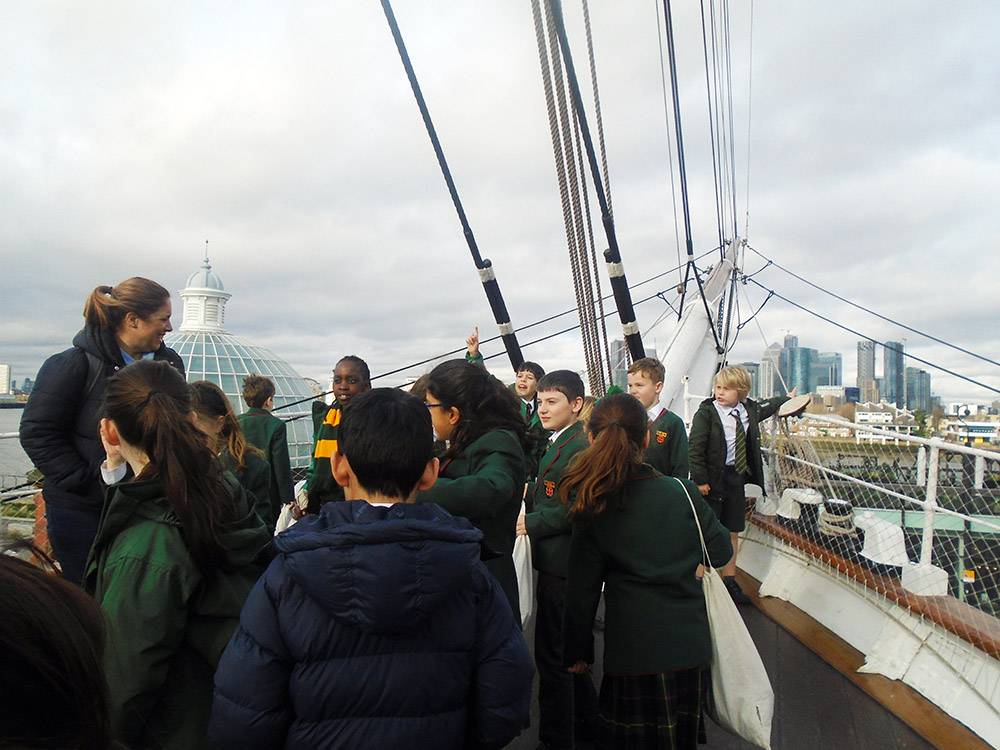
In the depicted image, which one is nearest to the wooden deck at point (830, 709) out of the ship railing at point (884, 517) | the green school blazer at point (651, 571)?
the ship railing at point (884, 517)

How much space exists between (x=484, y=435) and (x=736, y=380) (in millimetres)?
2635

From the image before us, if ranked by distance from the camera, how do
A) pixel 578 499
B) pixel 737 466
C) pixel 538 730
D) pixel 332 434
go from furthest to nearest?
pixel 737 466, pixel 332 434, pixel 538 730, pixel 578 499

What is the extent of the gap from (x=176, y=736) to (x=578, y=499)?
3.89 feet

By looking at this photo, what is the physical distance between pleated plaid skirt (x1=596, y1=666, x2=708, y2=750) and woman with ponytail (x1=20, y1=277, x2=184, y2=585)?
6.13 feet

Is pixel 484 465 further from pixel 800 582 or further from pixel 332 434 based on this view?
pixel 800 582

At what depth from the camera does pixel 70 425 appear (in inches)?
89.9

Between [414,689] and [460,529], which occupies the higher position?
[460,529]

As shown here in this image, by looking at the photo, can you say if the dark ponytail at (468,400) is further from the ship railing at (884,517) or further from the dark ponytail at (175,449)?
the ship railing at (884,517)

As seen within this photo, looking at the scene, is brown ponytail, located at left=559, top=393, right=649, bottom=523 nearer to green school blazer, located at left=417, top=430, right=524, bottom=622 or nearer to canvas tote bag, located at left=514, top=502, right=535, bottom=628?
green school blazer, located at left=417, top=430, right=524, bottom=622

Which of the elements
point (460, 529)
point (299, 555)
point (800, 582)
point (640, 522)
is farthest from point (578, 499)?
point (800, 582)

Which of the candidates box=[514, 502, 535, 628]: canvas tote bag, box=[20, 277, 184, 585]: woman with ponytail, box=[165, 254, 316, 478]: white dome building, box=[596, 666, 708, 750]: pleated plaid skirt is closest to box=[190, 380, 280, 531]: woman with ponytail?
box=[20, 277, 184, 585]: woman with ponytail

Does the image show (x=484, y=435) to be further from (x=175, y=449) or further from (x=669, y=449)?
(x=669, y=449)

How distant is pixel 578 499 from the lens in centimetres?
198

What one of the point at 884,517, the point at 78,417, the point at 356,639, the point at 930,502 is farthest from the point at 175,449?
the point at 884,517
